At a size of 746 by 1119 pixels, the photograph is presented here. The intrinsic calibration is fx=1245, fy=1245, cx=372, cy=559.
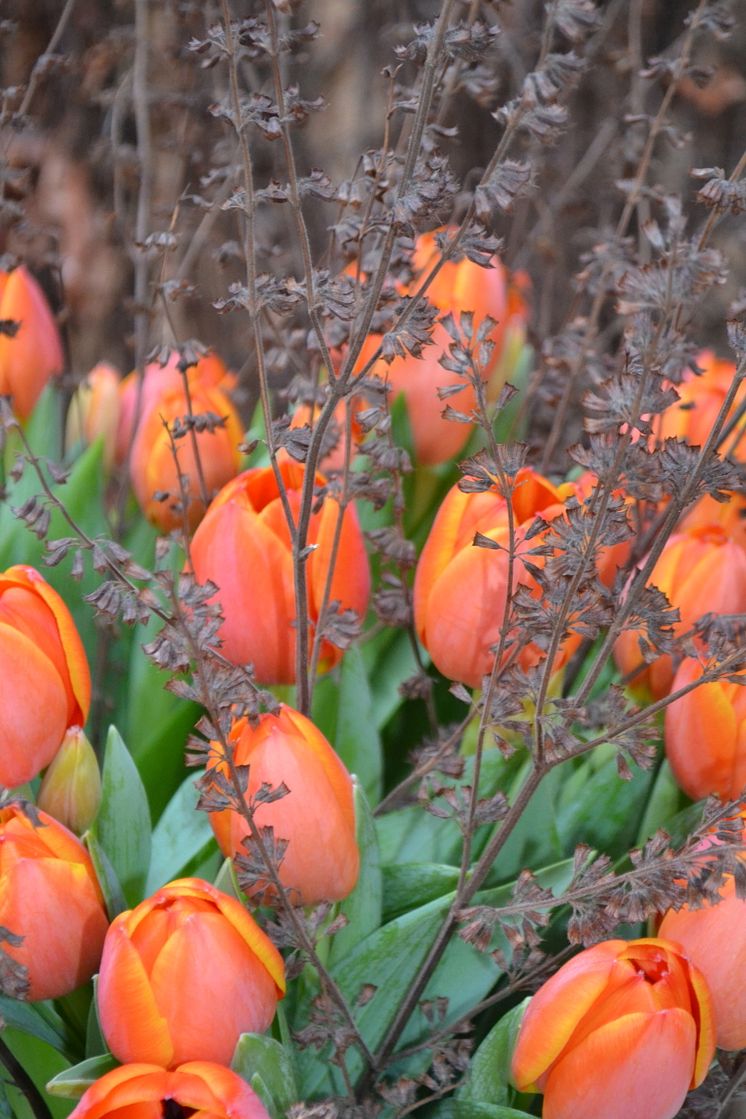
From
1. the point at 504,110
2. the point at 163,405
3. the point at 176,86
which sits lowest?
the point at 163,405

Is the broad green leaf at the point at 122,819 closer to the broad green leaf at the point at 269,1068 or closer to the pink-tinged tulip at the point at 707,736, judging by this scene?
the broad green leaf at the point at 269,1068

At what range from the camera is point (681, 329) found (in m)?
0.49

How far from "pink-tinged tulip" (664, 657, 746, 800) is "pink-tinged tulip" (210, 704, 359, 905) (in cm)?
13

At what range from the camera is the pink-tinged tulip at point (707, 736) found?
47cm

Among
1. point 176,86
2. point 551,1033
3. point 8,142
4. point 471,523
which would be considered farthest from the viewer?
point 176,86

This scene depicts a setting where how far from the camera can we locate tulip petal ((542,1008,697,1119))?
14.9 inches

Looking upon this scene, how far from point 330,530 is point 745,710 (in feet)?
0.58

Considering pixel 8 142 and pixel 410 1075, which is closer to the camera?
pixel 410 1075

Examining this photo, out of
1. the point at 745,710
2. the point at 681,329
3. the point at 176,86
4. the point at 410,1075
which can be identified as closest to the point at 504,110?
the point at 681,329

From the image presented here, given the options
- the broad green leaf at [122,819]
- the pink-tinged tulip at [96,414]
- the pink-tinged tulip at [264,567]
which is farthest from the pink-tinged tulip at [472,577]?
the pink-tinged tulip at [96,414]

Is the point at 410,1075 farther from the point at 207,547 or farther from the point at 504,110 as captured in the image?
the point at 504,110

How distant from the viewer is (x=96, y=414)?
757 millimetres

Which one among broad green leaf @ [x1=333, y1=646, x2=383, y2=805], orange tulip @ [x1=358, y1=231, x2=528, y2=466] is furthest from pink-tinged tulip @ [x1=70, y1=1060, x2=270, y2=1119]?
orange tulip @ [x1=358, y1=231, x2=528, y2=466]

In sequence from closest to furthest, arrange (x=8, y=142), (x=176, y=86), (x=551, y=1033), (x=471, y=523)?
1. (x=551, y=1033)
2. (x=471, y=523)
3. (x=8, y=142)
4. (x=176, y=86)
